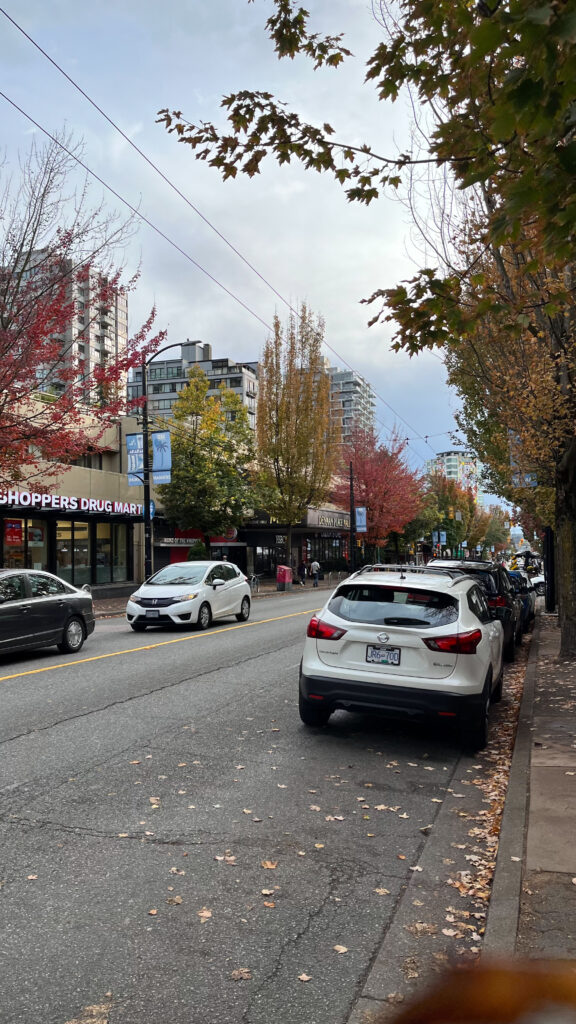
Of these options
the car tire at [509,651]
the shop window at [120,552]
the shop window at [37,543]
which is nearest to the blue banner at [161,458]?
the shop window at [37,543]

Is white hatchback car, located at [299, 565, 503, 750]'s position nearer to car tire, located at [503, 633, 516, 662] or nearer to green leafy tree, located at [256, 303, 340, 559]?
car tire, located at [503, 633, 516, 662]

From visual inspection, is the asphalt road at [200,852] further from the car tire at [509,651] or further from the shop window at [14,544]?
the shop window at [14,544]

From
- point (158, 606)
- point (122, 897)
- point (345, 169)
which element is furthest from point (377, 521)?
point (122, 897)

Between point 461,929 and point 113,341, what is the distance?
10095 centimetres

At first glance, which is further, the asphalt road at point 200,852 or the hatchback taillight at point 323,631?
the hatchback taillight at point 323,631

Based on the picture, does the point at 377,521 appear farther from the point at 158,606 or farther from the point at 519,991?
the point at 519,991

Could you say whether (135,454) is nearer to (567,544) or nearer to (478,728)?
(567,544)

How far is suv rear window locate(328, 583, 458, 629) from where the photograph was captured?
689 centimetres

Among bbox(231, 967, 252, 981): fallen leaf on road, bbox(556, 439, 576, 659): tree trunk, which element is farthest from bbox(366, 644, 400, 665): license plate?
bbox(556, 439, 576, 659): tree trunk

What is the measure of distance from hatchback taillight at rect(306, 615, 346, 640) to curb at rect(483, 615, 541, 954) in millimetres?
1921

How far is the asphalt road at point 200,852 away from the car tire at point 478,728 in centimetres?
20

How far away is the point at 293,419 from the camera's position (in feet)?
142

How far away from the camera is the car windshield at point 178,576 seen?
670 inches

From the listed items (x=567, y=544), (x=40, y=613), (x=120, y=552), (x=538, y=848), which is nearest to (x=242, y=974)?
(x=538, y=848)
